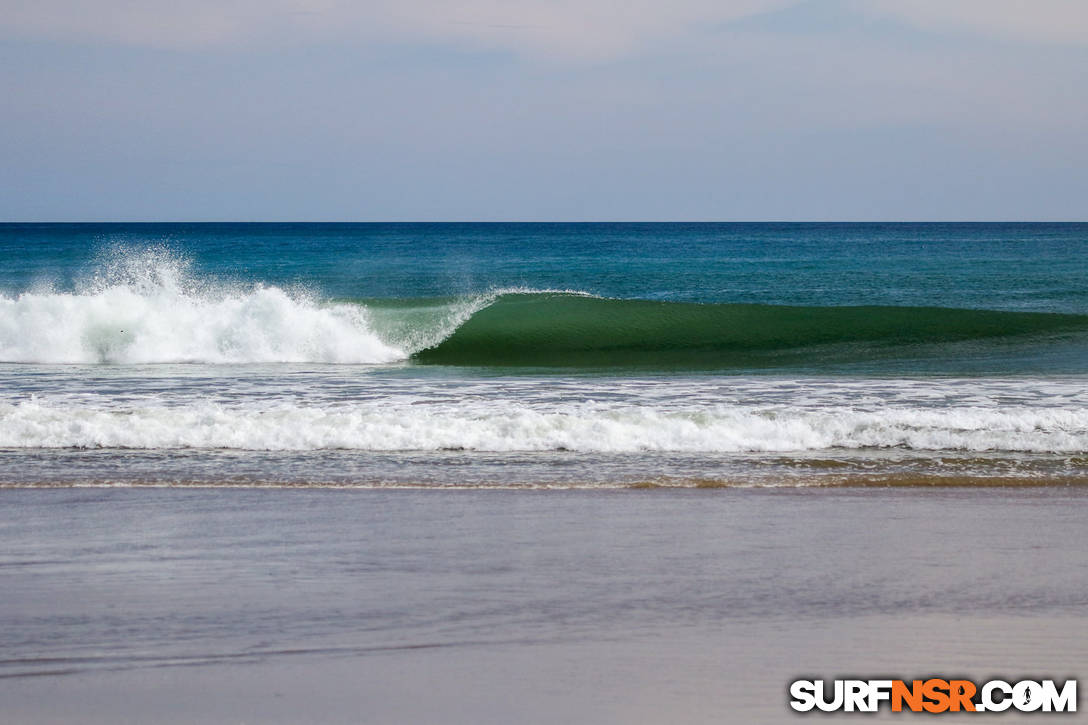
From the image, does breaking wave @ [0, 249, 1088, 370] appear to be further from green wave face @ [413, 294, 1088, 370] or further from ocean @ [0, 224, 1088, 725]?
ocean @ [0, 224, 1088, 725]

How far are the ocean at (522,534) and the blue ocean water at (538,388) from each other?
5cm

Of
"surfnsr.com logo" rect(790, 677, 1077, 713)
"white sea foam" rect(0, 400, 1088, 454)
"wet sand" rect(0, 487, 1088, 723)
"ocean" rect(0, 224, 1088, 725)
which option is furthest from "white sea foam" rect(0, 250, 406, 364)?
"surfnsr.com logo" rect(790, 677, 1077, 713)

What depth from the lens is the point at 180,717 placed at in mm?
3447

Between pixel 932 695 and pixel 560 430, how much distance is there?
5095mm

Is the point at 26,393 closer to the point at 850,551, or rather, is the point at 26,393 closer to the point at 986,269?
Answer: the point at 850,551

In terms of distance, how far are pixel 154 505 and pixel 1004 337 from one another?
15870 millimetres

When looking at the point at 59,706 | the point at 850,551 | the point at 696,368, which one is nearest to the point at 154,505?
the point at 59,706

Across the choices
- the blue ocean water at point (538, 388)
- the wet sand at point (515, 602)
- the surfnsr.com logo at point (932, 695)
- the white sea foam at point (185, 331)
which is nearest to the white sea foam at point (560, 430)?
the blue ocean water at point (538, 388)

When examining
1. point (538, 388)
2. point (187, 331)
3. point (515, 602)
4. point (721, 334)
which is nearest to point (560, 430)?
point (538, 388)

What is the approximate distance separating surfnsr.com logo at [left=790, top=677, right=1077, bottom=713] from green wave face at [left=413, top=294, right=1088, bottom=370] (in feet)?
36.2

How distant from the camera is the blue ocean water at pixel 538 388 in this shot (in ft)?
25.2

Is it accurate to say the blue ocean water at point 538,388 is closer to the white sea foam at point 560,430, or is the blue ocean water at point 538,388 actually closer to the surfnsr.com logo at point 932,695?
the white sea foam at point 560,430

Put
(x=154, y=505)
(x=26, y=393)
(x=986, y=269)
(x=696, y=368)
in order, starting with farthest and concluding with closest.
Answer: (x=986, y=269), (x=696, y=368), (x=26, y=393), (x=154, y=505)

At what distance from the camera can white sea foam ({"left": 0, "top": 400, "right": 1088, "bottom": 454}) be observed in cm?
829
